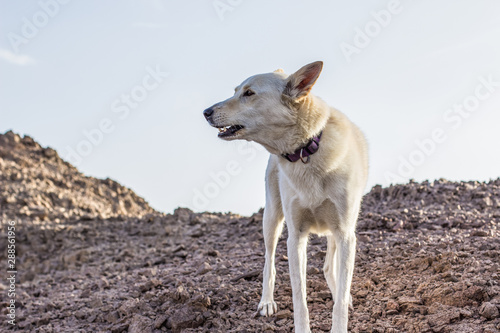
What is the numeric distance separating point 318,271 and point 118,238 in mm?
7128

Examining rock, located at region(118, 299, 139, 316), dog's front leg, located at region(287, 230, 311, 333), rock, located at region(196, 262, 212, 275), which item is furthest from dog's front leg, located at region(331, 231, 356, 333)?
rock, located at region(196, 262, 212, 275)

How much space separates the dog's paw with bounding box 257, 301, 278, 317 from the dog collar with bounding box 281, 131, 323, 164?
1962 millimetres

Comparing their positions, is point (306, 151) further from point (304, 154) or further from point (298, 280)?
point (298, 280)

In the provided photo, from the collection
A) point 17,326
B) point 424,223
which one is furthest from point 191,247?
point 424,223

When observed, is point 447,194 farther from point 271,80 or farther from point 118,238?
point 118,238

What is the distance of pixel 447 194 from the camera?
33.6 ft

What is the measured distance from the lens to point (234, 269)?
757cm

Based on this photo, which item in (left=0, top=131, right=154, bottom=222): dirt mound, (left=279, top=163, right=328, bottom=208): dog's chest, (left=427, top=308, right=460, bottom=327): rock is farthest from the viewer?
(left=0, top=131, right=154, bottom=222): dirt mound

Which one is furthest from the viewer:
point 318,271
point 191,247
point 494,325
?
point 191,247

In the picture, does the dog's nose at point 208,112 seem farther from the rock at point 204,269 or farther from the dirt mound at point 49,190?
the dirt mound at point 49,190

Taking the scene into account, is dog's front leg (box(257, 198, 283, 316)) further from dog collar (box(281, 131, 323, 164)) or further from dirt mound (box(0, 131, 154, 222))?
dirt mound (box(0, 131, 154, 222))

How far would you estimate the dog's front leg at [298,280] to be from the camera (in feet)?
15.9

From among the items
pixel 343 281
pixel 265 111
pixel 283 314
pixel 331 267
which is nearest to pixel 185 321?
pixel 283 314

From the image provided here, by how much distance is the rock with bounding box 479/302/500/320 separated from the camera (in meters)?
4.85
